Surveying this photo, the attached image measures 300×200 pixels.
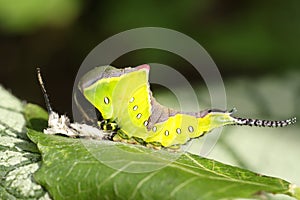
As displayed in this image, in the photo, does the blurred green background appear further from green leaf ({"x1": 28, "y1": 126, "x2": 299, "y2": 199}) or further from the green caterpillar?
green leaf ({"x1": 28, "y1": 126, "x2": 299, "y2": 199})

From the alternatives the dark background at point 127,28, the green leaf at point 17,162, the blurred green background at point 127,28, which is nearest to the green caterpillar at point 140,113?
the green leaf at point 17,162

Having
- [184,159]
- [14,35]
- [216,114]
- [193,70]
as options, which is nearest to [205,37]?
[193,70]

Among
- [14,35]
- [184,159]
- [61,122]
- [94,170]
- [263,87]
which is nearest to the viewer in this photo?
[94,170]

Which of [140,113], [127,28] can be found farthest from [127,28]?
[140,113]

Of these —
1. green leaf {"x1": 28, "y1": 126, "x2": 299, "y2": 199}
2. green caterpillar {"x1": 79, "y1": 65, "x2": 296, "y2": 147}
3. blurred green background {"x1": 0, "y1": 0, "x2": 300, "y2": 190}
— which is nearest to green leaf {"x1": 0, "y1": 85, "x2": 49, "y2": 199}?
Answer: green leaf {"x1": 28, "y1": 126, "x2": 299, "y2": 199}

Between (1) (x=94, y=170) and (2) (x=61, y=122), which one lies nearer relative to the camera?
(1) (x=94, y=170)

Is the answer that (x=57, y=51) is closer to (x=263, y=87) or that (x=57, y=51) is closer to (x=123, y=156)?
(x=263, y=87)

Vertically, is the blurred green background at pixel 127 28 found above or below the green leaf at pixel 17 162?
above

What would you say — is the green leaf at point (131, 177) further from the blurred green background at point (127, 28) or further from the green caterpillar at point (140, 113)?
the blurred green background at point (127, 28)
